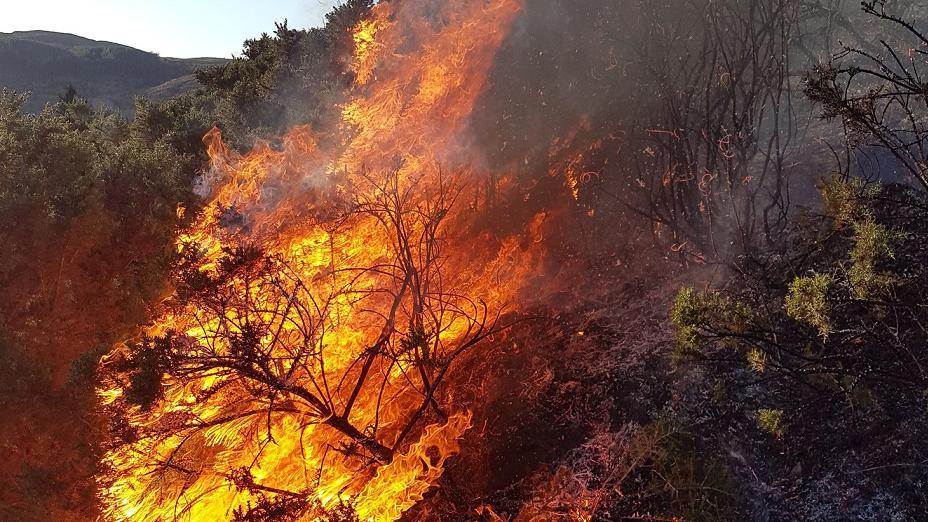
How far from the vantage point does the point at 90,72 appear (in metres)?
54.5

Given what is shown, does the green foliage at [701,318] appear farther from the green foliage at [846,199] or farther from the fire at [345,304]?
the fire at [345,304]

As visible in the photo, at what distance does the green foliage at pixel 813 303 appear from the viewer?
465 centimetres

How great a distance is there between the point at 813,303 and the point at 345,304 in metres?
6.05

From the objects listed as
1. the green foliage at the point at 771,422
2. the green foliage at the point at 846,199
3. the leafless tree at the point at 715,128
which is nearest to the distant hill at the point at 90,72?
the leafless tree at the point at 715,128

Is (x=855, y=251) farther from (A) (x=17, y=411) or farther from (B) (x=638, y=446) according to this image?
(A) (x=17, y=411)

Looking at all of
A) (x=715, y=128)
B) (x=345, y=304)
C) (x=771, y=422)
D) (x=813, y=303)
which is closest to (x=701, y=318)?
(x=813, y=303)

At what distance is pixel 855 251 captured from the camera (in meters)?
4.85

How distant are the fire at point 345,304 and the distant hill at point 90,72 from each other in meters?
47.0

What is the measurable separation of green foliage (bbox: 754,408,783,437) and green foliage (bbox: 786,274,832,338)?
0.88 m

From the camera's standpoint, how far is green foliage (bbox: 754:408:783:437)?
446cm

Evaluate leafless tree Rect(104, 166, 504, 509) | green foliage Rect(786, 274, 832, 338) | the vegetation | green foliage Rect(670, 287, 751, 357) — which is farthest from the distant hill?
green foliage Rect(786, 274, 832, 338)

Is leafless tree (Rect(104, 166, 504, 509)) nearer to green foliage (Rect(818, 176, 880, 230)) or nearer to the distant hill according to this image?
green foliage (Rect(818, 176, 880, 230))

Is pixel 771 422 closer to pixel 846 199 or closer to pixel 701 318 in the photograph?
pixel 701 318

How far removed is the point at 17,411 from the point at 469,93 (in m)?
10.7
